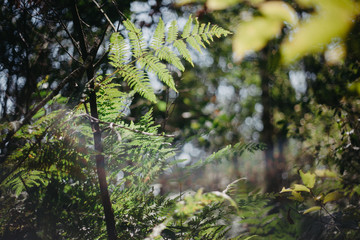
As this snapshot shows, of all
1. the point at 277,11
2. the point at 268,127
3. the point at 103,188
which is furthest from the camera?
the point at 268,127

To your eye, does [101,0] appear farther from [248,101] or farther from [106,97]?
[248,101]

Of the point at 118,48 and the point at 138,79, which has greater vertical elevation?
the point at 118,48

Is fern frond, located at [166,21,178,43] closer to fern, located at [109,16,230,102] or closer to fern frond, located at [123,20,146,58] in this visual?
fern, located at [109,16,230,102]

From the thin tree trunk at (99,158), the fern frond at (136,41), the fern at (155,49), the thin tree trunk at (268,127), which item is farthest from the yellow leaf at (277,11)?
the thin tree trunk at (268,127)

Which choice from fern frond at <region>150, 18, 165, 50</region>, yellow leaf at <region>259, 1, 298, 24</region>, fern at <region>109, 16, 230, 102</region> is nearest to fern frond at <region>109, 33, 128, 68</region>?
fern at <region>109, 16, 230, 102</region>

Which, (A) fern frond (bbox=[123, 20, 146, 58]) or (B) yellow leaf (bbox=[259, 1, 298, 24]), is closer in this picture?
(B) yellow leaf (bbox=[259, 1, 298, 24])

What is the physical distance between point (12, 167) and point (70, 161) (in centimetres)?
25

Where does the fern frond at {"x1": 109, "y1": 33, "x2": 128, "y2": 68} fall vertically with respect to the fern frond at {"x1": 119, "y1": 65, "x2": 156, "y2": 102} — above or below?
above

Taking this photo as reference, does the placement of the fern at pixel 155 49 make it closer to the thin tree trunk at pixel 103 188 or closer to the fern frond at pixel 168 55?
the fern frond at pixel 168 55

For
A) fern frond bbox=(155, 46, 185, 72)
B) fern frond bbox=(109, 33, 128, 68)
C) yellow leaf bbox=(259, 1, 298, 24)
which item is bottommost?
yellow leaf bbox=(259, 1, 298, 24)

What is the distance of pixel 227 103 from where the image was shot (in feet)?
24.6

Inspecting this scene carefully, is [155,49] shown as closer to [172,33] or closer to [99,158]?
[172,33]

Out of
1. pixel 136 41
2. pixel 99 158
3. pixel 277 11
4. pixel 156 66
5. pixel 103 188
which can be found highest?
pixel 136 41

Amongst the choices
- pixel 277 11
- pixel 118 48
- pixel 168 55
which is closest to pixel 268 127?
pixel 168 55
